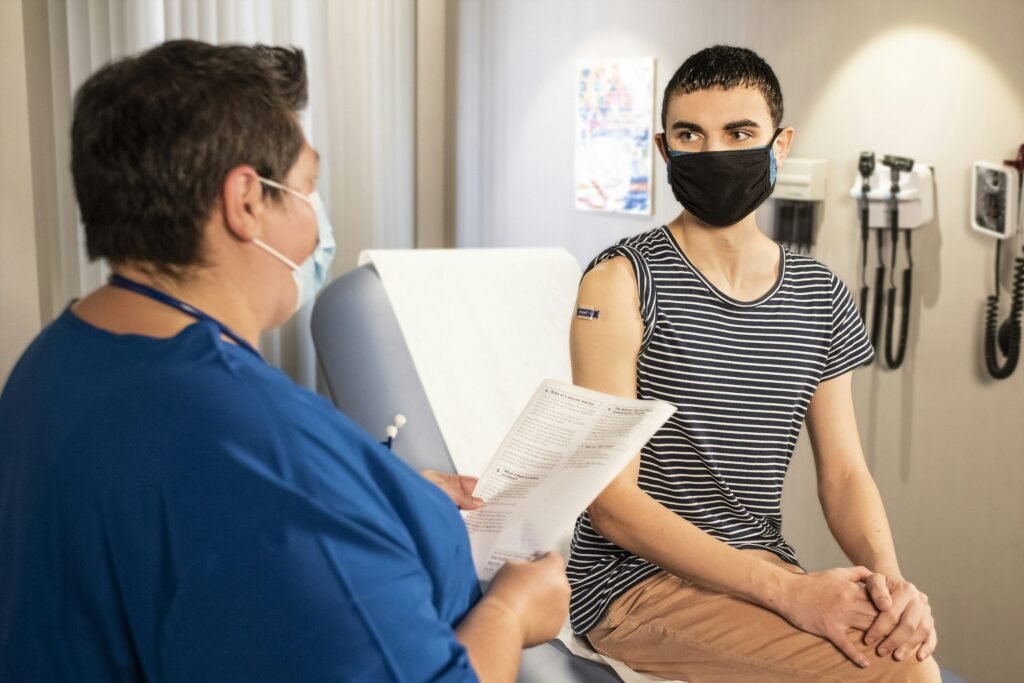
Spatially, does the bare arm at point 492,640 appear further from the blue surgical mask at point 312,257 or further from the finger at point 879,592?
the finger at point 879,592

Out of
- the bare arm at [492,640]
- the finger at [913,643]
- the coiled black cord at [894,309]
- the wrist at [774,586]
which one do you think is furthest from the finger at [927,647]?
the coiled black cord at [894,309]

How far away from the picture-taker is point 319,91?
3186 mm

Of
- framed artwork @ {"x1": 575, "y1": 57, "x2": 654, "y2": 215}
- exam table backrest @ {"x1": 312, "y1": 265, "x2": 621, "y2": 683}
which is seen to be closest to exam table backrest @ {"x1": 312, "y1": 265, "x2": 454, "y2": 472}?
exam table backrest @ {"x1": 312, "y1": 265, "x2": 621, "y2": 683}

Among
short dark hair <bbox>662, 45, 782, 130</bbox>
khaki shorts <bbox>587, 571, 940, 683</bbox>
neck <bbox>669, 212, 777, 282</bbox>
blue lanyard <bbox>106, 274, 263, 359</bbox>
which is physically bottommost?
khaki shorts <bbox>587, 571, 940, 683</bbox>

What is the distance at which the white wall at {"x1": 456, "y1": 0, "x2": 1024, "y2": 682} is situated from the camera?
7.52 feet

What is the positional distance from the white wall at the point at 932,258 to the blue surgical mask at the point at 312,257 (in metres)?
1.74

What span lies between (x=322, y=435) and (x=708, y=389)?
0.83 metres

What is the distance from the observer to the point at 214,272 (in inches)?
33.6

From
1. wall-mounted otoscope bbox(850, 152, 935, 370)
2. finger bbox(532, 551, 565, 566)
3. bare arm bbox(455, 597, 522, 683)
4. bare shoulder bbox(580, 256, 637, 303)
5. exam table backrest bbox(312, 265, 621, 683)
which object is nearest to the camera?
bare arm bbox(455, 597, 522, 683)

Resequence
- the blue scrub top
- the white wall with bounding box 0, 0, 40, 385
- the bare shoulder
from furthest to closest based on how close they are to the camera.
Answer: the white wall with bounding box 0, 0, 40, 385 < the bare shoulder < the blue scrub top

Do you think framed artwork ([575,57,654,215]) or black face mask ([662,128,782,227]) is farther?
framed artwork ([575,57,654,215])

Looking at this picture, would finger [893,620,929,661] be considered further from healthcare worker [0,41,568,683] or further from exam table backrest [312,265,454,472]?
exam table backrest [312,265,454,472]

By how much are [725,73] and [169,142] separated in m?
0.95

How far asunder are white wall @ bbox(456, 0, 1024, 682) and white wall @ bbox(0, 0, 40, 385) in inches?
62.8
